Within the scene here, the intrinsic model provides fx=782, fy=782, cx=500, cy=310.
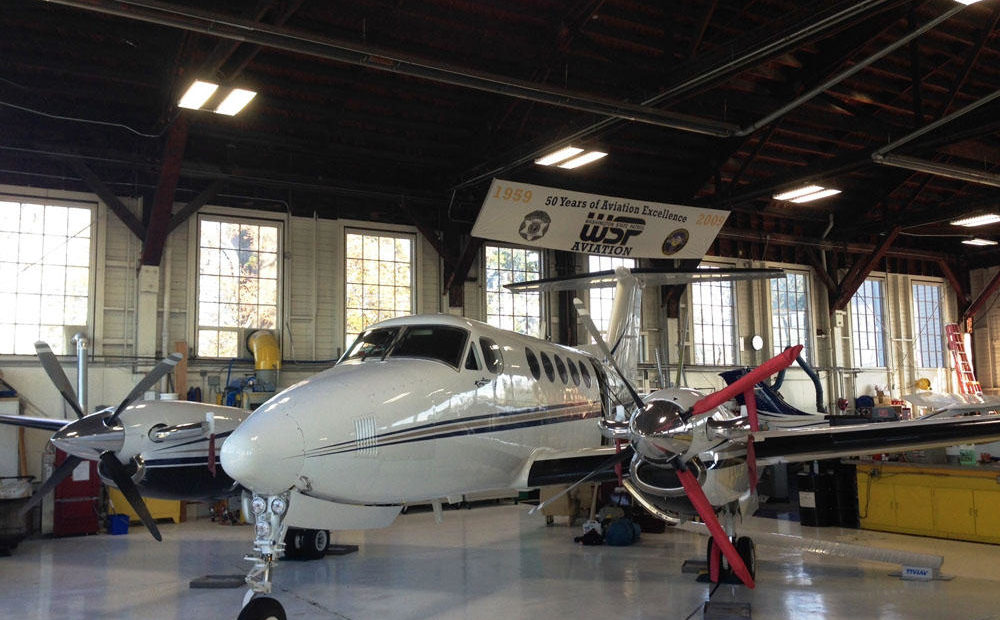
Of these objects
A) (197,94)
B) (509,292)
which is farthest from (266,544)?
(509,292)

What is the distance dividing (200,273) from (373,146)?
4.75m

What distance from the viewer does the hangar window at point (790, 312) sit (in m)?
25.6

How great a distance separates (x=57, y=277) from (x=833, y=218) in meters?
22.3

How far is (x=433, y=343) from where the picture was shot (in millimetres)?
8086

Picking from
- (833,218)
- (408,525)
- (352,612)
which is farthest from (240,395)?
(833,218)

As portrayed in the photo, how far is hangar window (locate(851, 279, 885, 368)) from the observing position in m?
27.5

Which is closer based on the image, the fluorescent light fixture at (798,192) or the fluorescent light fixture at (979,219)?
the fluorescent light fixture at (798,192)

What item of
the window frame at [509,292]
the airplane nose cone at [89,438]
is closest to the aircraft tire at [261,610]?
the airplane nose cone at [89,438]

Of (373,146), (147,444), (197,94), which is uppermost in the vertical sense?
(373,146)

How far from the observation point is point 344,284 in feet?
A: 61.2

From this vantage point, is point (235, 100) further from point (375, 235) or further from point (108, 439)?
point (375, 235)

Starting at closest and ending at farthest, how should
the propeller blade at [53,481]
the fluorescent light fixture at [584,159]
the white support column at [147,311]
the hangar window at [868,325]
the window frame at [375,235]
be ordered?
1. the propeller blade at [53,481]
2. the white support column at [147,311]
3. the fluorescent light fixture at [584,159]
4. the window frame at [375,235]
5. the hangar window at [868,325]

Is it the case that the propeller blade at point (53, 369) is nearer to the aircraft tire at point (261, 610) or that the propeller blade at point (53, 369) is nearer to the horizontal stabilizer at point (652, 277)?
the aircraft tire at point (261, 610)

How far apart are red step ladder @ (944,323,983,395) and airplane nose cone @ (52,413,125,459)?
27.8 m
